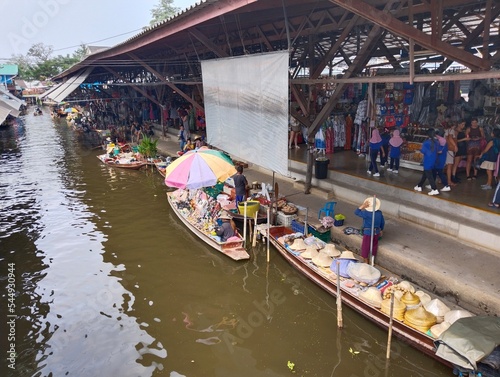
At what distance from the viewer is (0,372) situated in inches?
236

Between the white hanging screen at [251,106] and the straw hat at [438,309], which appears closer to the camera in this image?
the straw hat at [438,309]

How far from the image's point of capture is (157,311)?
741 cm

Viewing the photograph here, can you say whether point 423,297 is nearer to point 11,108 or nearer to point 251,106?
point 251,106

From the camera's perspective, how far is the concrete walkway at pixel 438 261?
631cm

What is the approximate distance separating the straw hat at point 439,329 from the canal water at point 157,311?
0.53m

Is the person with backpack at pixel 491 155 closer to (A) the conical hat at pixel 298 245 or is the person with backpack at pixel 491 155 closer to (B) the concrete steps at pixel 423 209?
(B) the concrete steps at pixel 423 209

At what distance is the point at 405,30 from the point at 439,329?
4.94m

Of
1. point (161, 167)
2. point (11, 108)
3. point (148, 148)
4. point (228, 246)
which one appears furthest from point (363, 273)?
point (148, 148)

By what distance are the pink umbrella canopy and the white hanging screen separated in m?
0.93

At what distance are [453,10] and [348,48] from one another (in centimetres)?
978

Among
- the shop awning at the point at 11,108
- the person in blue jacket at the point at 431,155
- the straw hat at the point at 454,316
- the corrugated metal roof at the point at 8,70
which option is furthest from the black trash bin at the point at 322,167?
the corrugated metal roof at the point at 8,70

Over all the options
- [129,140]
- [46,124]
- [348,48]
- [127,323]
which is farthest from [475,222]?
[46,124]

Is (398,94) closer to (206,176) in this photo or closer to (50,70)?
(206,176)

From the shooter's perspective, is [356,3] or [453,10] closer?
[356,3]
